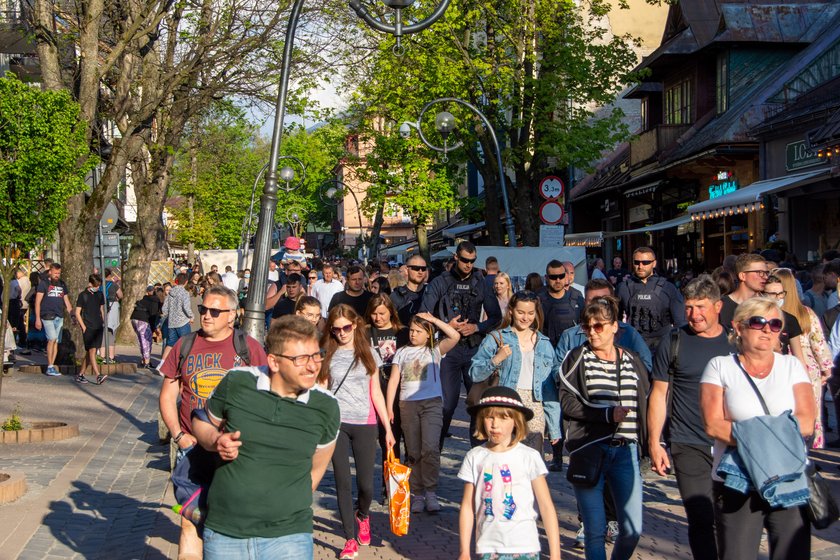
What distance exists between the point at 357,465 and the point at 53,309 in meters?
13.2

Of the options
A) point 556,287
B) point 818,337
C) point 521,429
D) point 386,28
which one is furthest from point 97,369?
point 521,429

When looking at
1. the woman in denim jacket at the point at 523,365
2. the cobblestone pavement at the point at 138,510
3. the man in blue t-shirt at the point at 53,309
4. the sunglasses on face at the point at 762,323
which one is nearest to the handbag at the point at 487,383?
the woman in denim jacket at the point at 523,365

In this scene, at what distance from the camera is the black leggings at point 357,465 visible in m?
7.25

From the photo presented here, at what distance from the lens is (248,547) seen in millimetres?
4281

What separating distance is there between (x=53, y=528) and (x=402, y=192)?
3054 centimetres

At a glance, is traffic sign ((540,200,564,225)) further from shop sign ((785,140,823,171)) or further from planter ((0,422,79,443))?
planter ((0,422,79,443))

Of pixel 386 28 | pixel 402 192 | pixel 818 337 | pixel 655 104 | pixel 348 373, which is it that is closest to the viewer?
pixel 348 373

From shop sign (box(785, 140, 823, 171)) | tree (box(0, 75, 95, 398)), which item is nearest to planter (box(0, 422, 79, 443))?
tree (box(0, 75, 95, 398))

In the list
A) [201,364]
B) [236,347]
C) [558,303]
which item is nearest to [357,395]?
[236,347]

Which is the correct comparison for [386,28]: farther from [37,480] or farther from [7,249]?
[37,480]

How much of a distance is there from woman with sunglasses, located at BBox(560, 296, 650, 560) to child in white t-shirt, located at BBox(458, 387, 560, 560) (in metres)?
0.88

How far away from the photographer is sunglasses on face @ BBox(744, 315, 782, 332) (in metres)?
5.01

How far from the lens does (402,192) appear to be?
38031mm

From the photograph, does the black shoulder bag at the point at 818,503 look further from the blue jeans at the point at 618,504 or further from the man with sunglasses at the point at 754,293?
the man with sunglasses at the point at 754,293
